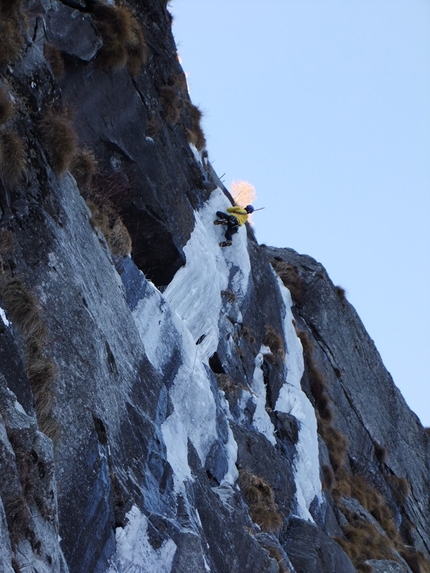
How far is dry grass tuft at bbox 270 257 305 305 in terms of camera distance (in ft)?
120

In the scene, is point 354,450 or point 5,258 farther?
point 354,450

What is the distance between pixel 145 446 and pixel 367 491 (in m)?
20.4

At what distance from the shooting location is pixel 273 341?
27.0m

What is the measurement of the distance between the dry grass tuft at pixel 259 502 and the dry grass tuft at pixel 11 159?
9.23 meters

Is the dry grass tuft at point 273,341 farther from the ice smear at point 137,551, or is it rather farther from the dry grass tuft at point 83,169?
the ice smear at point 137,551

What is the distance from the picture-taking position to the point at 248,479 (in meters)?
19.2

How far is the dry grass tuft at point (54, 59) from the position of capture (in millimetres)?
19312

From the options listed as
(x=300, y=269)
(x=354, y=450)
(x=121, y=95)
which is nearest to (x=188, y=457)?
(x=121, y=95)

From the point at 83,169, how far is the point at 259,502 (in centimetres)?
870

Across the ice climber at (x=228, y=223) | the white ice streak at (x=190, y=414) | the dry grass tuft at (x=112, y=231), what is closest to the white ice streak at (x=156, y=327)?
the white ice streak at (x=190, y=414)

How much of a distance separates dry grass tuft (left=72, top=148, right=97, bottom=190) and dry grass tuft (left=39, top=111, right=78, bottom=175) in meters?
1.68

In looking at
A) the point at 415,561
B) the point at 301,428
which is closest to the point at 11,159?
the point at 301,428

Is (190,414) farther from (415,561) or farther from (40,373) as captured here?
(415,561)

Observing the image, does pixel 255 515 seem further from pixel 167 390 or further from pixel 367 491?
pixel 367 491
